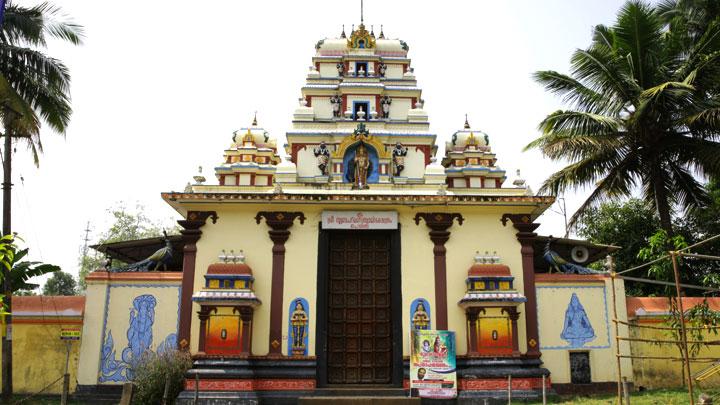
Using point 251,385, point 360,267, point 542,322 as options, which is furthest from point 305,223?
point 542,322

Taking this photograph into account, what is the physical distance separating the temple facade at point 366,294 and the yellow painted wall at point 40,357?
26.5 inches

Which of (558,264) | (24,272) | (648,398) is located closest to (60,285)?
(24,272)

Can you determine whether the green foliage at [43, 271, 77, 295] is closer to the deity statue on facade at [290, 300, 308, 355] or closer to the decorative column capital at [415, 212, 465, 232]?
the deity statue on facade at [290, 300, 308, 355]

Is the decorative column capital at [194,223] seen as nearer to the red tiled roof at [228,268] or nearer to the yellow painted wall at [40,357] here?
the red tiled roof at [228,268]

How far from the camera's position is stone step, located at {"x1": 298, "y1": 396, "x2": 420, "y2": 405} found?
42.5ft

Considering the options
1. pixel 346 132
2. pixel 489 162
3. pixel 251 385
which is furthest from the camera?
pixel 489 162

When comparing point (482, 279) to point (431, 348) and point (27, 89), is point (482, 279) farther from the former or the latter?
point (27, 89)

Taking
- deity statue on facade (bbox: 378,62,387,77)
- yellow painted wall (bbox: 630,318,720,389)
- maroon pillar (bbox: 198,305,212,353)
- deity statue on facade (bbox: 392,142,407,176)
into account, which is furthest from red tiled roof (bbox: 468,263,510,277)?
deity statue on facade (bbox: 378,62,387,77)

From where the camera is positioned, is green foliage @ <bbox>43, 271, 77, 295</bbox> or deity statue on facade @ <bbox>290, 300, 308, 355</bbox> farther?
green foliage @ <bbox>43, 271, 77, 295</bbox>

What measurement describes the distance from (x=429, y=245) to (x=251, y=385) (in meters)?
5.51

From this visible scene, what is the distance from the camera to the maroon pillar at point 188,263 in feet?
47.2

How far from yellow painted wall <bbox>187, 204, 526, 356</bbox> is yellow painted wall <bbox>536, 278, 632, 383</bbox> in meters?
0.77

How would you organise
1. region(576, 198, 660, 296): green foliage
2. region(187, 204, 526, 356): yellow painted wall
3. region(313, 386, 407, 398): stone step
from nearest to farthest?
1. region(313, 386, 407, 398): stone step
2. region(187, 204, 526, 356): yellow painted wall
3. region(576, 198, 660, 296): green foliage

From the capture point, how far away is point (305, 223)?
15242mm
